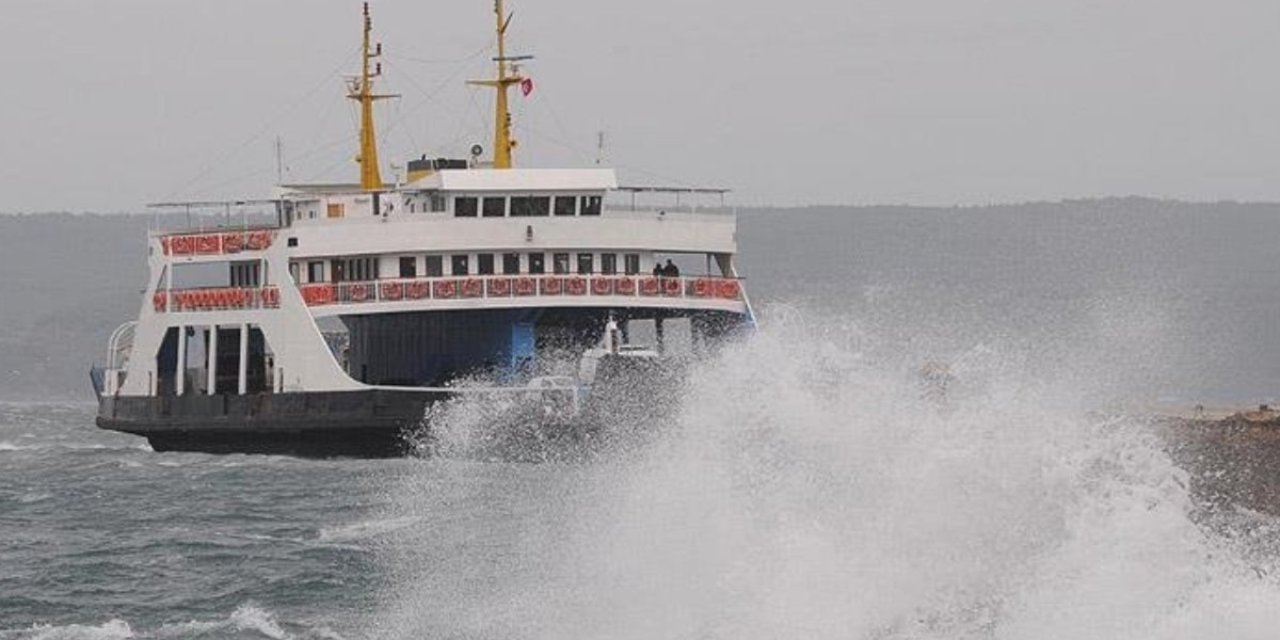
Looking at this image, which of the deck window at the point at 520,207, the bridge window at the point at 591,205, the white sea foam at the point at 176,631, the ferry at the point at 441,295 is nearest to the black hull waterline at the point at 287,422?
the ferry at the point at 441,295

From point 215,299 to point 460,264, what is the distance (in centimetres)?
697

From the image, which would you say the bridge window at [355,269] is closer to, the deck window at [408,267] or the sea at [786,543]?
the deck window at [408,267]

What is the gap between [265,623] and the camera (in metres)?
33.9

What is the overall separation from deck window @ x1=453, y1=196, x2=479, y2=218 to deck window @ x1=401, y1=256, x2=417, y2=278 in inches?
50.2

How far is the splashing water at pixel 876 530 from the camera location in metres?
26.0

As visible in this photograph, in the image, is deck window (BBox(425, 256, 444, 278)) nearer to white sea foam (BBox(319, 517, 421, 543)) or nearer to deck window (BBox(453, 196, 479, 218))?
deck window (BBox(453, 196, 479, 218))

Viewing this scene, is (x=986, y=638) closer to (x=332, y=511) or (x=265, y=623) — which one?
(x=265, y=623)

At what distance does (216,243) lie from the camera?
6525cm

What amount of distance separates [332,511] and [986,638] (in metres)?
22.6

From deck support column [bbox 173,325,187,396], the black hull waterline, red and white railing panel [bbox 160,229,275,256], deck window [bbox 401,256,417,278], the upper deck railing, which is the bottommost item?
the black hull waterline

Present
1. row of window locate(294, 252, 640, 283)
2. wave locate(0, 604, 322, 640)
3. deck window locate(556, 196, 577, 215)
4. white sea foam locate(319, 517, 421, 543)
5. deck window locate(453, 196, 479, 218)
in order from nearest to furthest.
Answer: wave locate(0, 604, 322, 640) → white sea foam locate(319, 517, 421, 543) → row of window locate(294, 252, 640, 283) → deck window locate(453, 196, 479, 218) → deck window locate(556, 196, 577, 215)

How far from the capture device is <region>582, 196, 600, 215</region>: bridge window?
61.8m

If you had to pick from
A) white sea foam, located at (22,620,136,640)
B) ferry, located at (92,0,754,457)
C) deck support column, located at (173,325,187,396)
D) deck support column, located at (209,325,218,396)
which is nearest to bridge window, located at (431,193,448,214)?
ferry, located at (92,0,754,457)

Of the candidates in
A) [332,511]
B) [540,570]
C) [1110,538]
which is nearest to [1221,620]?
[1110,538]
